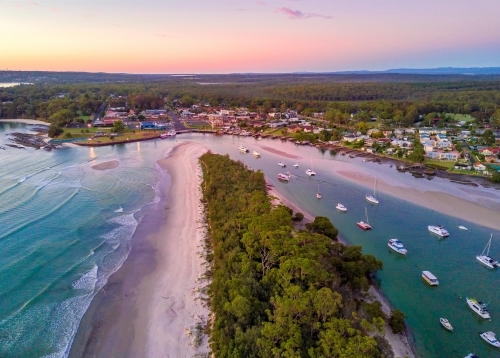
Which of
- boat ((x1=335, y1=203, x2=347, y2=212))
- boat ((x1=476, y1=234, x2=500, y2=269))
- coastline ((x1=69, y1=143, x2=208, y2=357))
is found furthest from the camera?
boat ((x1=335, y1=203, x2=347, y2=212))

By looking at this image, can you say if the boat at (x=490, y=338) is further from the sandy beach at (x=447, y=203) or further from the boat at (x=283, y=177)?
the boat at (x=283, y=177)

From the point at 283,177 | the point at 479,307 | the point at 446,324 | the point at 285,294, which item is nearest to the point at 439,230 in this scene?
the point at 479,307

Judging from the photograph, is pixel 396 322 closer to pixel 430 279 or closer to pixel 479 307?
pixel 479 307

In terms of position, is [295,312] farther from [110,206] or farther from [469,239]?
[110,206]

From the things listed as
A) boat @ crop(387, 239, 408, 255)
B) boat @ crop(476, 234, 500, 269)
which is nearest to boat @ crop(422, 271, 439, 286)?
boat @ crop(387, 239, 408, 255)

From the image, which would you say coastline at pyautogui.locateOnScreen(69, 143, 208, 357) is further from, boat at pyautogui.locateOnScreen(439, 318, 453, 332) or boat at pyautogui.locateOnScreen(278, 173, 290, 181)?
boat at pyautogui.locateOnScreen(278, 173, 290, 181)
